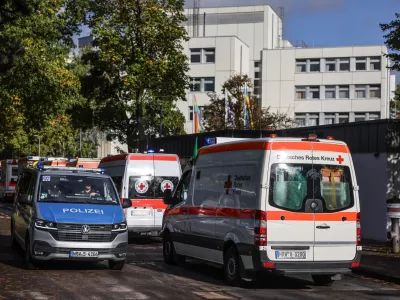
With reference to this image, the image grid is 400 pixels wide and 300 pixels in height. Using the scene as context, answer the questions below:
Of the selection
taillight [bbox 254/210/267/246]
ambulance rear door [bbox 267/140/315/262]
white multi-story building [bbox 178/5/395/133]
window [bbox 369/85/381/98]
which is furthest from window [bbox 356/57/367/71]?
taillight [bbox 254/210/267/246]

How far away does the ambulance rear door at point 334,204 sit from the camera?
1285cm

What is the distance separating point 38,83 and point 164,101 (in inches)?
559

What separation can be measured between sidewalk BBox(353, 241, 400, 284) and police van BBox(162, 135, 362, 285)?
60.2 inches

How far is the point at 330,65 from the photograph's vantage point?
79125 millimetres

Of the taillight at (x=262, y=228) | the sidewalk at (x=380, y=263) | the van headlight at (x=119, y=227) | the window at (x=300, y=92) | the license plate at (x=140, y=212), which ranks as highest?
the window at (x=300, y=92)

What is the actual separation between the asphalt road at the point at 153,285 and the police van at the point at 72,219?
414 millimetres

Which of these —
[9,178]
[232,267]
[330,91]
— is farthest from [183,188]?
[330,91]

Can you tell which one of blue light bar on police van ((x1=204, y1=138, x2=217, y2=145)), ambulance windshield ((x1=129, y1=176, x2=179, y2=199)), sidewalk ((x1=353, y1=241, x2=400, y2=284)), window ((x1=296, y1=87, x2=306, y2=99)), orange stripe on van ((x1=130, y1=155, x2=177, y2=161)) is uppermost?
window ((x1=296, y1=87, x2=306, y2=99))

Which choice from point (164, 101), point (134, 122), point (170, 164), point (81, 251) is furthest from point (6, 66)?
point (134, 122)

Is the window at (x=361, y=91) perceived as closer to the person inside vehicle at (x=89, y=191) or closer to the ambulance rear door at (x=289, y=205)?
the person inside vehicle at (x=89, y=191)

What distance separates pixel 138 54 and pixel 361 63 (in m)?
40.9

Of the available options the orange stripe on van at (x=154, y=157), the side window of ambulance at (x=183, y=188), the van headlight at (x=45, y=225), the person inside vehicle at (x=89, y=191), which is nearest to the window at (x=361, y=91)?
the orange stripe on van at (x=154, y=157)

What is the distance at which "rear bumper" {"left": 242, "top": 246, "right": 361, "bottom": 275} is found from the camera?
12.5 m

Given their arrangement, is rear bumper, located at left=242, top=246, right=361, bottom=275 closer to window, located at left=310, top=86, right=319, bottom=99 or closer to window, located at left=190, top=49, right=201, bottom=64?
window, located at left=190, top=49, right=201, bottom=64
